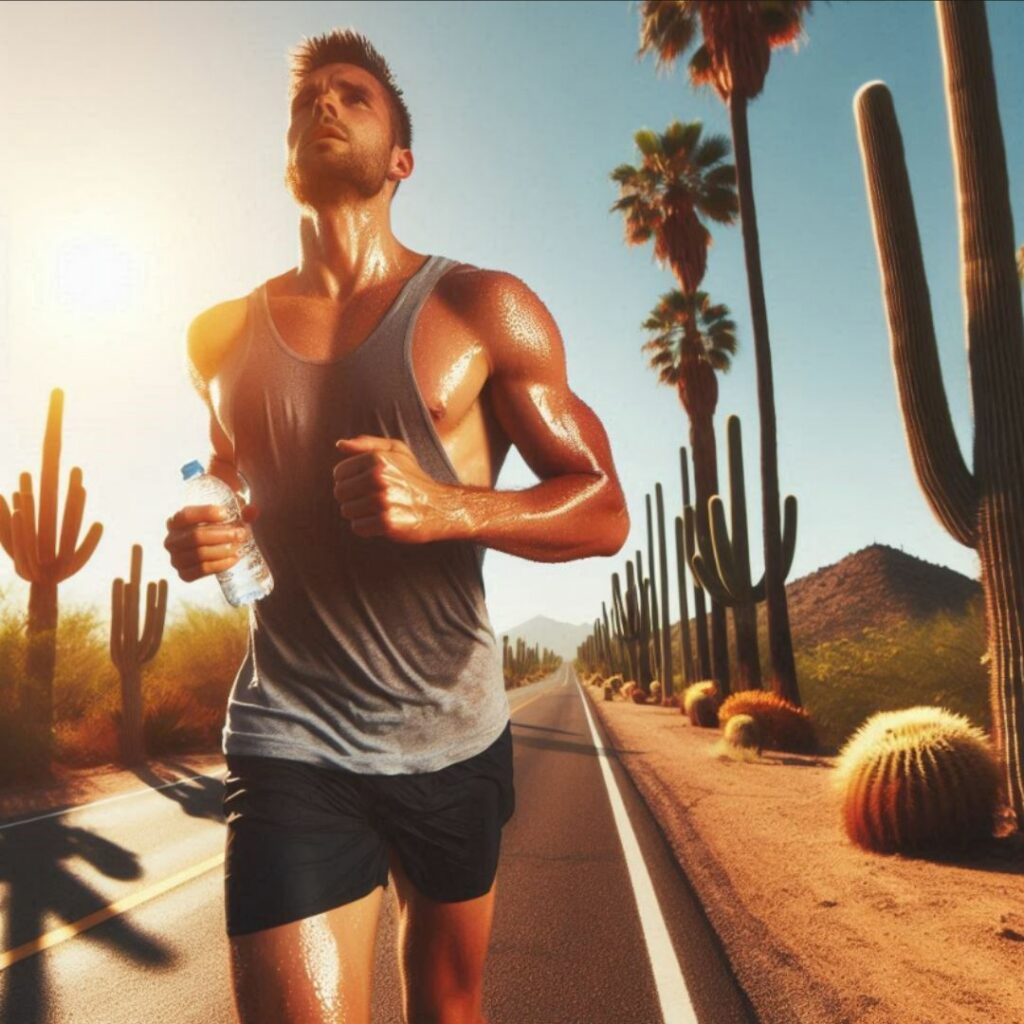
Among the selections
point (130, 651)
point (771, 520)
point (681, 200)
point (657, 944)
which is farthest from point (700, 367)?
point (657, 944)

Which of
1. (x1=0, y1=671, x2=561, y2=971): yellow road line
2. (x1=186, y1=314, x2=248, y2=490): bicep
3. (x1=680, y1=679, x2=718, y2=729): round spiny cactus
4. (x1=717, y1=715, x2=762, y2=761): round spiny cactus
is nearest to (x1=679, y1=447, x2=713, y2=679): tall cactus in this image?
(x1=680, y1=679, x2=718, y2=729): round spiny cactus

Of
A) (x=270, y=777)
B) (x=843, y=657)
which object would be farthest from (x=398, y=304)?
(x=843, y=657)

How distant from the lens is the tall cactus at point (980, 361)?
855 cm

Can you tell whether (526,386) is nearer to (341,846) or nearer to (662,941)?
(341,846)

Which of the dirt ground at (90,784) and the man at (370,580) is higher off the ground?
the man at (370,580)

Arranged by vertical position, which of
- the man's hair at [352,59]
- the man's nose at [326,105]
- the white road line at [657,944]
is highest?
the man's hair at [352,59]

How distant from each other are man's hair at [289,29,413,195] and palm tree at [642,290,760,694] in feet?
74.2

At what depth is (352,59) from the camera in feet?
6.91

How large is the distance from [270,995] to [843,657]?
79.7 ft

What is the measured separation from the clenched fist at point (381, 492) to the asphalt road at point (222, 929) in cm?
345

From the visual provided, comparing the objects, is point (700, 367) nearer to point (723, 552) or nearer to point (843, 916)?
point (723, 552)

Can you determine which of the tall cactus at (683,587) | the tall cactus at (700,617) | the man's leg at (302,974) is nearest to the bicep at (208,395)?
the man's leg at (302,974)

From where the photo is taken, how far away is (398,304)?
6.15 ft

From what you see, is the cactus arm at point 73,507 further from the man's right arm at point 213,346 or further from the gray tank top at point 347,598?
the gray tank top at point 347,598
